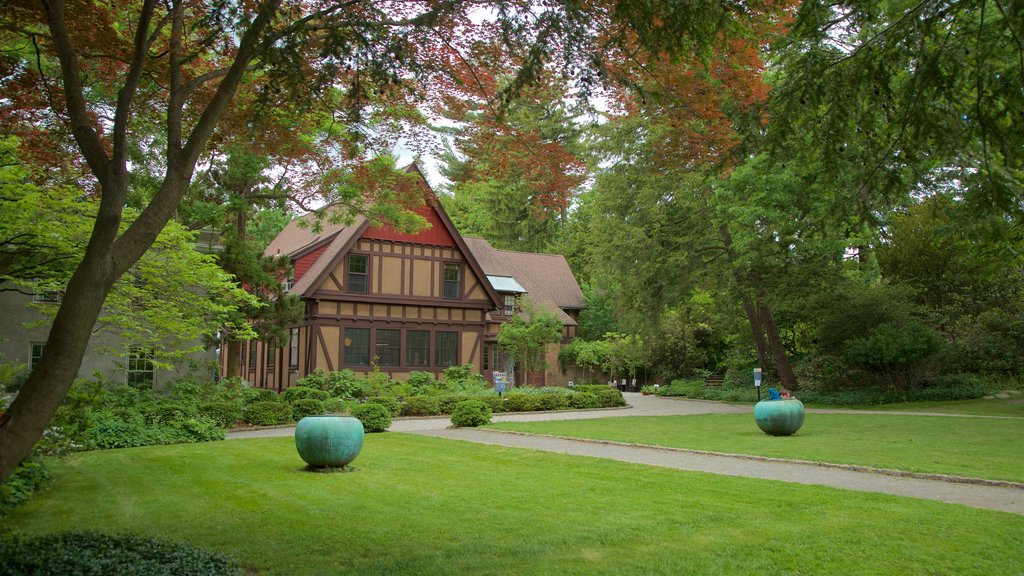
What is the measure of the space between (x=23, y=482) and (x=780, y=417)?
43.7 ft

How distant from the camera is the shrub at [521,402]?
81.3ft

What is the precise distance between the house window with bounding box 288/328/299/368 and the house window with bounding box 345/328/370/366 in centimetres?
229

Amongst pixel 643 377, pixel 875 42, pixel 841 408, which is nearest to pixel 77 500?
pixel 875 42

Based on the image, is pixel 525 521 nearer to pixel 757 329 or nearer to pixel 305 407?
pixel 305 407

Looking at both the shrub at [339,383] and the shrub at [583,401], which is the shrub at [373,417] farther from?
the shrub at [583,401]

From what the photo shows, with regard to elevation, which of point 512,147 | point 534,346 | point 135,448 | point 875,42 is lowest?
Answer: point 135,448

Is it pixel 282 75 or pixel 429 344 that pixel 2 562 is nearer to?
pixel 282 75

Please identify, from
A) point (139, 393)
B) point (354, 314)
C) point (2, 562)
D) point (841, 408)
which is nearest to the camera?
point (2, 562)

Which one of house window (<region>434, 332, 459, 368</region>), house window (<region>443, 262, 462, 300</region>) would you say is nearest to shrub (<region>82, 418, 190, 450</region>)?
house window (<region>434, 332, 459, 368</region>)

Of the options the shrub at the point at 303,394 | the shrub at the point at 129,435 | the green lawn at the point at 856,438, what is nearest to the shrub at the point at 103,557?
the green lawn at the point at 856,438

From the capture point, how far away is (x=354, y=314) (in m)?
29.6

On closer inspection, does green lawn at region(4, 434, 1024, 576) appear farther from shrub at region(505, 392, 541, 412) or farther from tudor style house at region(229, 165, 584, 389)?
tudor style house at region(229, 165, 584, 389)

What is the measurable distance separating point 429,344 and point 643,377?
653 inches

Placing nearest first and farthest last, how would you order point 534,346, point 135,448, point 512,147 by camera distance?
point 512,147
point 135,448
point 534,346
